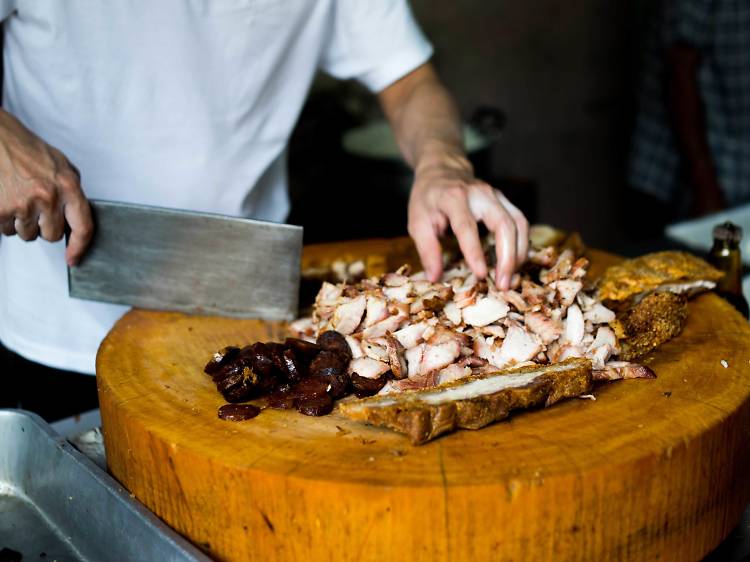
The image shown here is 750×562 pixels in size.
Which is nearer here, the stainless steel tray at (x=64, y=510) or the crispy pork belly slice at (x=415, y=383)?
the stainless steel tray at (x=64, y=510)

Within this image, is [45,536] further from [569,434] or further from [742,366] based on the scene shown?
[742,366]

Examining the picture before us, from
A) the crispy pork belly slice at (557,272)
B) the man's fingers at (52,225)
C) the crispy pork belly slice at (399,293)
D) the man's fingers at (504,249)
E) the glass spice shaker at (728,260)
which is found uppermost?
the man's fingers at (52,225)

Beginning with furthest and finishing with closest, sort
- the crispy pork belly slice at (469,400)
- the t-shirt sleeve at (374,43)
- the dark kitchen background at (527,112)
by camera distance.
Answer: the dark kitchen background at (527,112) < the t-shirt sleeve at (374,43) < the crispy pork belly slice at (469,400)

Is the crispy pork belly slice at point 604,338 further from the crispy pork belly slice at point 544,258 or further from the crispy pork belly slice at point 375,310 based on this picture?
the crispy pork belly slice at point 375,310

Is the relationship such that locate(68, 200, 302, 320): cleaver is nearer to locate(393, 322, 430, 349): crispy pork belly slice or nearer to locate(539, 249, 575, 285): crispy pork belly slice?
locate(393, 322, 430, 349): crispy pork belly slice

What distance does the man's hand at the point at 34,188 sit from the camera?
174 centimetres

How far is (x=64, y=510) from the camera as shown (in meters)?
1.65

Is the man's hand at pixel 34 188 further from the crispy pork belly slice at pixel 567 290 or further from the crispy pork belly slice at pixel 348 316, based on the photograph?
the crispy pork belly slice at pixel 567 290

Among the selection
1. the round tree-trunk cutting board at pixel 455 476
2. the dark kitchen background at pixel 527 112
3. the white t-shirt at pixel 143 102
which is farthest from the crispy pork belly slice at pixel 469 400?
the dark kitchen background at pixel 527 112

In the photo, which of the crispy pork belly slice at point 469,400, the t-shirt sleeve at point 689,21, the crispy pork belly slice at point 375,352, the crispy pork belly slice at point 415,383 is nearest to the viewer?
the crispy pork belly slice at point 469,400

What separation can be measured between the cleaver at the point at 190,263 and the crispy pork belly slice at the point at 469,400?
0.54m

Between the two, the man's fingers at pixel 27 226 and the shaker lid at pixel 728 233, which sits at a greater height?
the man's fingers at pixel 27 226

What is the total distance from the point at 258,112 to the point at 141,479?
117 cm

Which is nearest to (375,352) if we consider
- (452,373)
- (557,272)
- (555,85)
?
(452,373)
